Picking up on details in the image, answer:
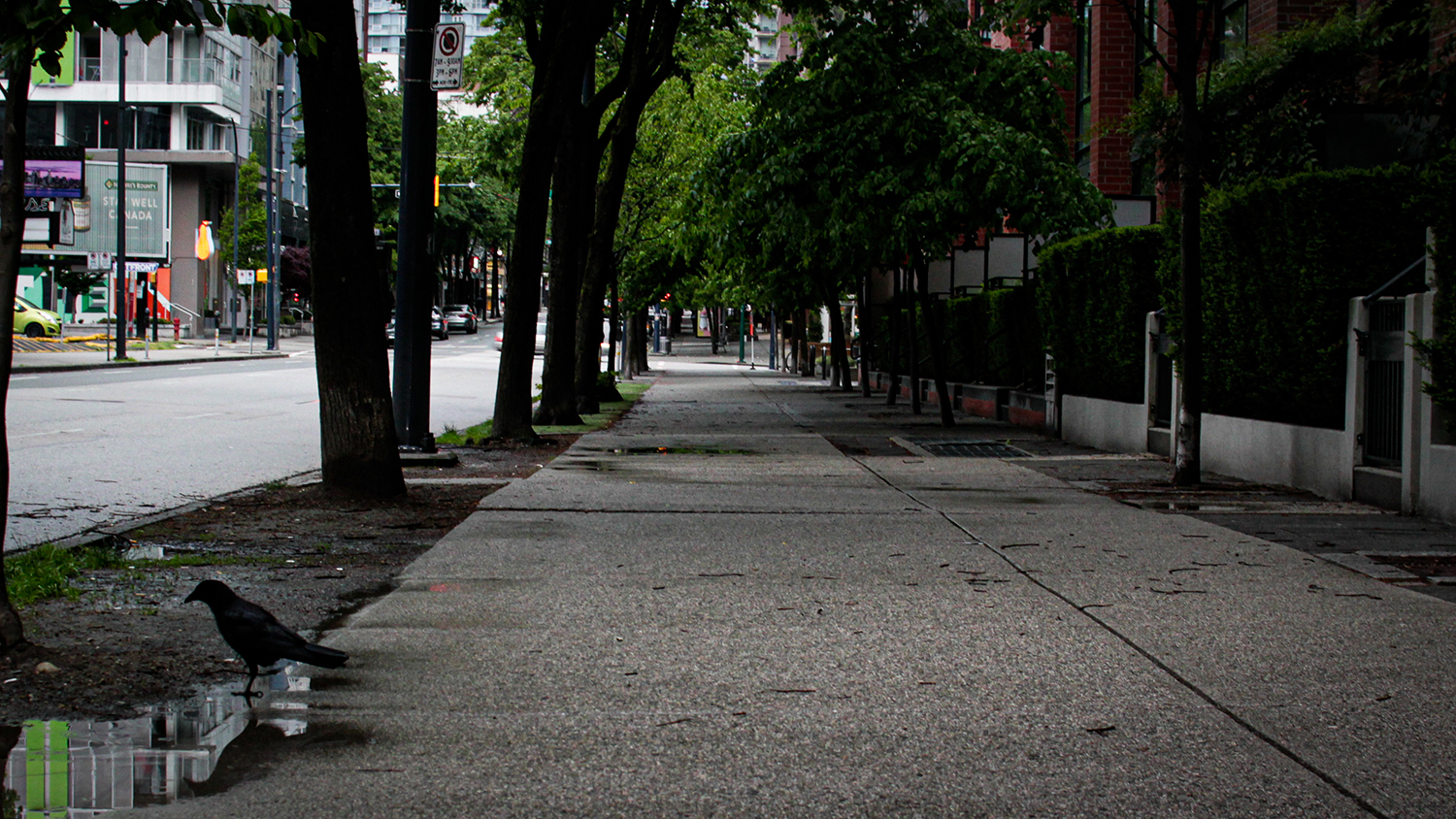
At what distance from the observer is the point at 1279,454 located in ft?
43.0

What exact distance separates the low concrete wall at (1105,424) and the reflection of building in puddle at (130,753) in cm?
1346

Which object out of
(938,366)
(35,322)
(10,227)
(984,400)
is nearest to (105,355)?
(35,322)

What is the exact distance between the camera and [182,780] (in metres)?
4.17

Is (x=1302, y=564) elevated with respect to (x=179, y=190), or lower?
lower

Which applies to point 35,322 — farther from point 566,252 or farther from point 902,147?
point 902,147

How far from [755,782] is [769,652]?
1724mm

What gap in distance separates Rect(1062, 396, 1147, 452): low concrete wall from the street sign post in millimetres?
8431

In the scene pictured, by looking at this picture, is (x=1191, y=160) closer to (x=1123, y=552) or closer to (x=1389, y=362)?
(x=1389, y=362)

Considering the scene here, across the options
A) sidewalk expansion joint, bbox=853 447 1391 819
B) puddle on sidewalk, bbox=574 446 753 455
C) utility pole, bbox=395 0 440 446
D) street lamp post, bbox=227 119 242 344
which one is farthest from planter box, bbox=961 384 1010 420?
street lamp post, bbox=227 119 242 344

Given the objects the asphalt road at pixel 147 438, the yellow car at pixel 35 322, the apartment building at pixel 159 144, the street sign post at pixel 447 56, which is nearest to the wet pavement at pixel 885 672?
the asphalt road at pixel 147 438

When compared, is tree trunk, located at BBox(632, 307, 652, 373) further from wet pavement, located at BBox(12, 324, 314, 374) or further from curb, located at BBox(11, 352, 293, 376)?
wet pavement, located at BBox(12, 324, 314, 374)

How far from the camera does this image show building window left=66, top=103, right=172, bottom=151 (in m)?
72.2

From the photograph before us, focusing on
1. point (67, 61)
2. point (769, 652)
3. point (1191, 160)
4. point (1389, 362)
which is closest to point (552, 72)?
point (1191, 160)

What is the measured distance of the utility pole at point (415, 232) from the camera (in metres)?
14.5
